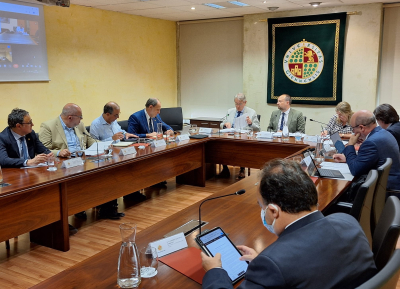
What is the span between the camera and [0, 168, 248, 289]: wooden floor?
2.84 m

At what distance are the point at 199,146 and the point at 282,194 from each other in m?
3.70

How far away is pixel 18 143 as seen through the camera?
133 inches

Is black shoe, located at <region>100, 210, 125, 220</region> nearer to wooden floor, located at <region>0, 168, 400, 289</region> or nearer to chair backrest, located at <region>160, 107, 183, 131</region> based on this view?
wooden floor, located at <region>0, 168, 400, 289</region>

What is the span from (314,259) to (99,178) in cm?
267

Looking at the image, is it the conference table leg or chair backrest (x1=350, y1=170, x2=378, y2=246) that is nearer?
chair backrest (x1=350, y1=170, x2=378, y2=246)

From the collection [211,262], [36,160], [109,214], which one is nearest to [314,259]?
[211,262]

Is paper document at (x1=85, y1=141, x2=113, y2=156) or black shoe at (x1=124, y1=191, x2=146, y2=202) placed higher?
paper document at (x1=85, y1=141, x2=113, y2=156)

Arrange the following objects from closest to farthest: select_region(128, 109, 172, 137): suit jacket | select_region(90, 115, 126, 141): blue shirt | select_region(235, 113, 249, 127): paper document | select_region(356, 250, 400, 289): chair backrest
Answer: select_region(356, 250, 400, 289): chair backrest < select_region(90, 115, 126, 141): blue shirt < select_region(128, 109, 172, 137): suit jacket < select_region(235, 113, 249, 127): paper document

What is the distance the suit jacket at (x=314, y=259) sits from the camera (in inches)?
42.5

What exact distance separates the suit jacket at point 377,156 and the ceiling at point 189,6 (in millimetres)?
3289

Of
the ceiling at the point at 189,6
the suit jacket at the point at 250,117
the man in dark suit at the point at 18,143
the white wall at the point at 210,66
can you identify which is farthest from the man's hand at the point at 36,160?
the white wall at the point at 210,66

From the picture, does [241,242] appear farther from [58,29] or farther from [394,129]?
[58,29]

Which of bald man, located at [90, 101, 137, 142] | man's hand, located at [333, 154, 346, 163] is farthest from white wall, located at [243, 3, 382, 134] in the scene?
bald man, located at [90, 101, 137, 142]

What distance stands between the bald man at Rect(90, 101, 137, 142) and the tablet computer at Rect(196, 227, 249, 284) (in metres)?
3.06
